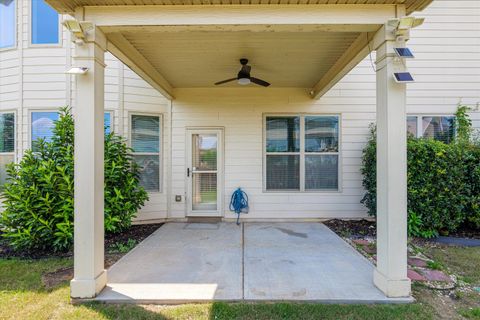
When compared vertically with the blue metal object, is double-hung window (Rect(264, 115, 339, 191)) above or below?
above

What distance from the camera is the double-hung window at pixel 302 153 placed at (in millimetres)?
6109

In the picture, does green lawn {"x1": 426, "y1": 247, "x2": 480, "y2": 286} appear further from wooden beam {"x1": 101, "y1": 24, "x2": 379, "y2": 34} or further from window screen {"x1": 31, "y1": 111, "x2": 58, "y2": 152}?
window screen {"x1": 31, "y1": 111, "x2": 58, "y2": 152}

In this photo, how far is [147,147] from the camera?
19.4ft

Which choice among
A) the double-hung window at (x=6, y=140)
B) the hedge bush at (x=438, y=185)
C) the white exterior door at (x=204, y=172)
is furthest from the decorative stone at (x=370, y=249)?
the double-hung window at (x=6, y=140)

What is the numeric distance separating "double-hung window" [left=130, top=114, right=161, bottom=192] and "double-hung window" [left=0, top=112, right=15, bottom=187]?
2335 millimetres

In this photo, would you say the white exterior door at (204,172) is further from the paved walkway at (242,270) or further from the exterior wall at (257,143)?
the paved walkway at (242,270)

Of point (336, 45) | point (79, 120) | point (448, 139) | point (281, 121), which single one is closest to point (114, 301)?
point (79, 120)

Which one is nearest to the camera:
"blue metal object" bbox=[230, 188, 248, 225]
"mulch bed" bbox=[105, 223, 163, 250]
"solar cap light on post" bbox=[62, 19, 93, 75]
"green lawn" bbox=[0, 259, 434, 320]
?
"green lawn" bbox=[0, 259, 434, 320]

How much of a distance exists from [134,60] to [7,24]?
3810 millimetres

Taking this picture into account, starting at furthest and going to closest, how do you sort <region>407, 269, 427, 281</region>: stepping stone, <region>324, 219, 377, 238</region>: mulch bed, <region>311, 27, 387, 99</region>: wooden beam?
1. <region>324, 219, 377, 238</region>: mulch bed
2. <region>407, 269, 427, 281</region>: stepping stone
3. <region>311, 27, 387, 99</region>: wooden beam

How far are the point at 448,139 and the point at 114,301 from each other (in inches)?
272

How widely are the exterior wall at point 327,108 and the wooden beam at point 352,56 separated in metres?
0.98

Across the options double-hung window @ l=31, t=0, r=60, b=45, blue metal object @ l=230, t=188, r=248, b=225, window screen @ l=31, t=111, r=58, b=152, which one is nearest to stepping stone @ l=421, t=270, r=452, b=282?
blue metal object @ l=230, t=188, r=248, b=225

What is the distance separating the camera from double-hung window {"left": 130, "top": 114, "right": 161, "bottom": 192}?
19.0ft
